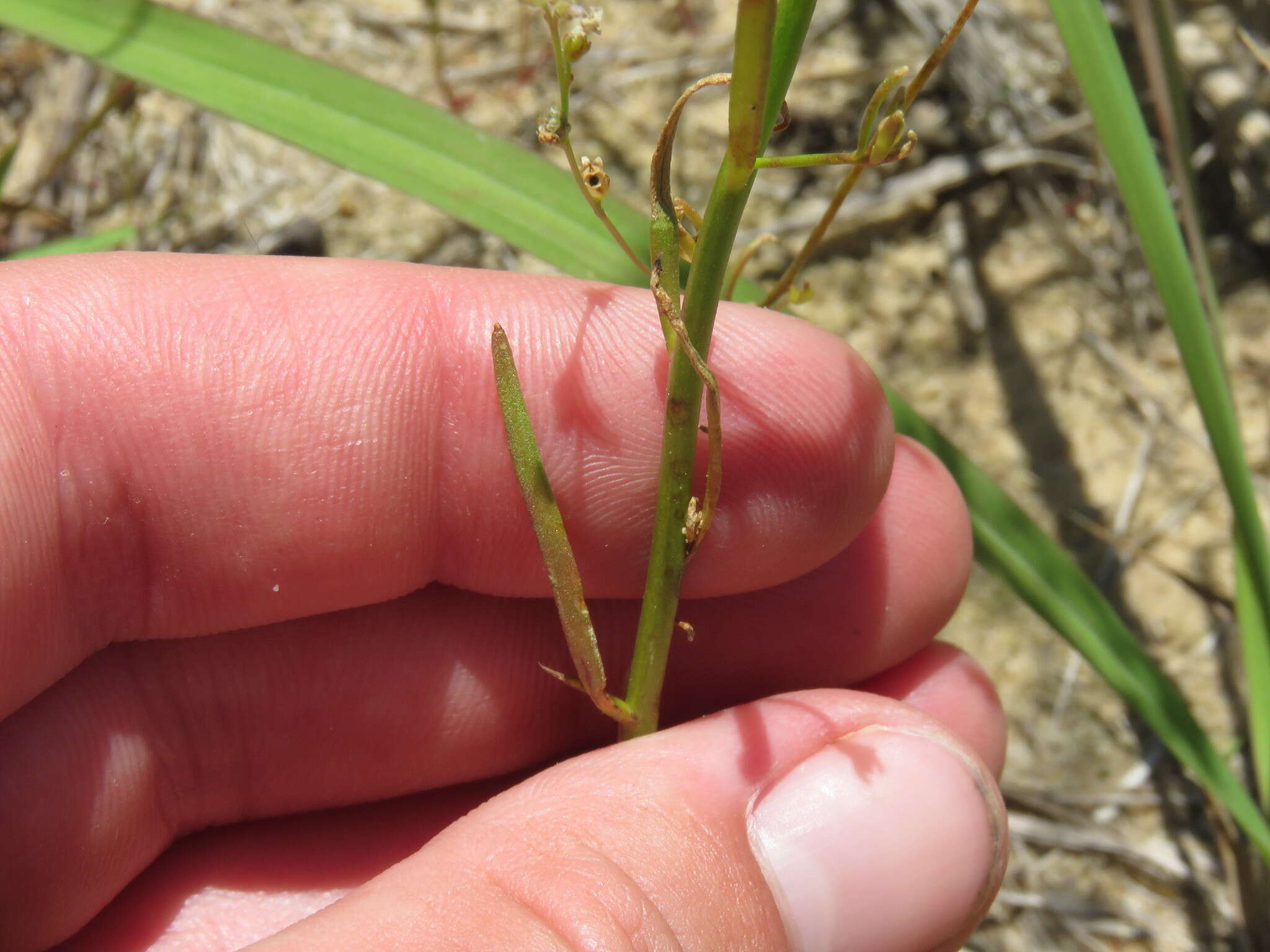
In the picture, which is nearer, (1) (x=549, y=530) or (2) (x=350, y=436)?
(1) (x=549, y=530)

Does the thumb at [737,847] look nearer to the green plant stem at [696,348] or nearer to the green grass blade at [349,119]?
the green plant stem at [696,348]

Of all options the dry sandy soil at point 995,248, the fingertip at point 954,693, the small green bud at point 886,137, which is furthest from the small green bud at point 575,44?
the dry sandy soil at point 995,248

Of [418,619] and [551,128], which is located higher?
[551,128]

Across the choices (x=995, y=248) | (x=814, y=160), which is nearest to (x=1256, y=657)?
(x=995, y=248)

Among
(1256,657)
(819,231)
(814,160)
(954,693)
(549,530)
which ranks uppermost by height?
(814,160)

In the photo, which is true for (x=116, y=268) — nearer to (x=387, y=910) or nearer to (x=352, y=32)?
(x=387, y=910)

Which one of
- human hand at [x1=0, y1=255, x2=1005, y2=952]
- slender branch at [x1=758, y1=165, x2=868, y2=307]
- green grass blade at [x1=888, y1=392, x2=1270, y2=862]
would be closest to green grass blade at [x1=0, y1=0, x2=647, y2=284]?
human hand at [x1=0, y1=255, x2=1005, y2=952]

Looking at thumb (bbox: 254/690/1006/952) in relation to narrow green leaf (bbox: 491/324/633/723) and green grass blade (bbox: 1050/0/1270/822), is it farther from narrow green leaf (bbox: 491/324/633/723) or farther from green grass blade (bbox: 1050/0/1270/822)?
green grass blade (bbox: 1050/0/1270/822)

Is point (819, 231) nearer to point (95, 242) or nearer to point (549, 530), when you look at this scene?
point (549, 530)

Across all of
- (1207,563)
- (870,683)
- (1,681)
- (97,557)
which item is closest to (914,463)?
(870,683)
